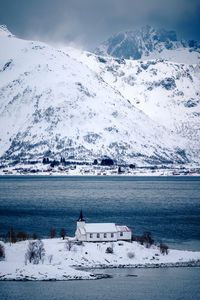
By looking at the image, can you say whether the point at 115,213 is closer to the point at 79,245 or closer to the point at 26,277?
the point at 79,245

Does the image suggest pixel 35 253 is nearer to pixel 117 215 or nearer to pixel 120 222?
pixel 120 222

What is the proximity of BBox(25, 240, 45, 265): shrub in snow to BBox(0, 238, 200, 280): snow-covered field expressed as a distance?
0.78 m

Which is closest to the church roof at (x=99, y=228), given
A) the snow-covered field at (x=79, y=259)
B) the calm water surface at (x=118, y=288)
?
the snow-covered field at (x=79, y=259)

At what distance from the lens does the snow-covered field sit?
6894 centimetres

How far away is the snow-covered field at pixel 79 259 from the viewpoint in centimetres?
6894

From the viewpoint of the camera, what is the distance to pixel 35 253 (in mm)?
75312

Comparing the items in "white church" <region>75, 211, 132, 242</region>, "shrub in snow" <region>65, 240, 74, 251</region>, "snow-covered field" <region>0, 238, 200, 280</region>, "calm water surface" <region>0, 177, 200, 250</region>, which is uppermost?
"calm water surface" <region>0, 177, 200, 250</region>

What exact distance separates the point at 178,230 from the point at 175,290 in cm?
4501

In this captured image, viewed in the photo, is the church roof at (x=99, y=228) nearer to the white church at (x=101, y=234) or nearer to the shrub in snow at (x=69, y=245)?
the white church at (x=101, y=234)

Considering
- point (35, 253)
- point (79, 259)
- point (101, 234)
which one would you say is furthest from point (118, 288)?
point (101, 234)

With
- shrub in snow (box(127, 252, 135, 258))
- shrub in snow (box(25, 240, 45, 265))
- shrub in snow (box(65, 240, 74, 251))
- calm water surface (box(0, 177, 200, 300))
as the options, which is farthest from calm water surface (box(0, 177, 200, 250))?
shrub in snow (box(25, 240, 45, 265))

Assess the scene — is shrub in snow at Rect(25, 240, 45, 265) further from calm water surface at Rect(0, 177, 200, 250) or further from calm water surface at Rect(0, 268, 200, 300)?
calm water surface at Rect(0, 177, 200, 250)

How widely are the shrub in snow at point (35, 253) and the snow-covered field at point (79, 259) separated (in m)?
0.78

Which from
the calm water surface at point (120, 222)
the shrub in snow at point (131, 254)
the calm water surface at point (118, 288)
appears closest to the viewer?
the calm water surface at point (118, 288)
